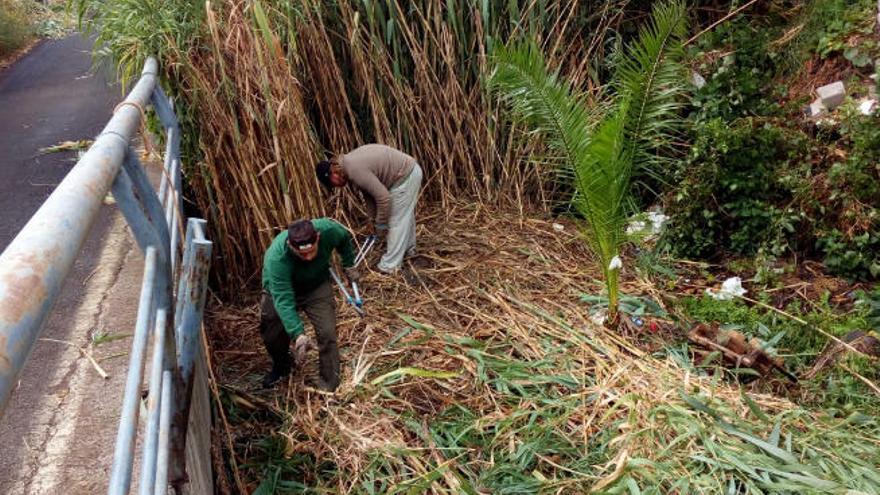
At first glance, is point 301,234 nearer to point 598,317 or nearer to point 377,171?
point 377,171

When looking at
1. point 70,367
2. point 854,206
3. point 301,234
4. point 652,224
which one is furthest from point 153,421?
point 854,206

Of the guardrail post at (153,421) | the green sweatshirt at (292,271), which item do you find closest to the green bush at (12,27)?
the green sweatshirt at (292,271)

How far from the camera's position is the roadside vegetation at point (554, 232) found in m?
3.29

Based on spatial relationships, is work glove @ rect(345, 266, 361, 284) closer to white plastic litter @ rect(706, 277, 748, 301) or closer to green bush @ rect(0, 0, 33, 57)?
white plastic litter @ rect(706, 277, 748, 301)

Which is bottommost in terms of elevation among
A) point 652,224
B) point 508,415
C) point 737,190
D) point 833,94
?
point 652,224

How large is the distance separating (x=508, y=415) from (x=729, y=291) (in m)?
2.10

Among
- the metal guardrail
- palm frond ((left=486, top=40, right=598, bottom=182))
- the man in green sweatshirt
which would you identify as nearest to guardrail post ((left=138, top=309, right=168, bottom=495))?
the metal guardrail

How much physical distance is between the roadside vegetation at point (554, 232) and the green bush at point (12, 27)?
31.2 ft

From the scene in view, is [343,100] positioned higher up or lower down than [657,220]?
higher up

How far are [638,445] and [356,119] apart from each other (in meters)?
3.46

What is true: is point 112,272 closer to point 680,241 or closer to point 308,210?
point 308,210

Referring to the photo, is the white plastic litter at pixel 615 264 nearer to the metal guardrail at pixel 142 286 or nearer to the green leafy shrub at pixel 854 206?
the green leafy shrub at pixel 854 206

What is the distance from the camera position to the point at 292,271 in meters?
3.78

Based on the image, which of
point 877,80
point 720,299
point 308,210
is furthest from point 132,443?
point 877,80
